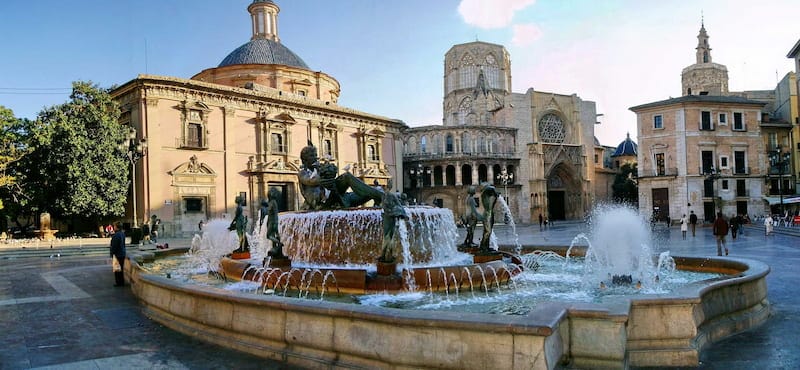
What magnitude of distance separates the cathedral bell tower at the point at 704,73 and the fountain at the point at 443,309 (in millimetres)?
71515

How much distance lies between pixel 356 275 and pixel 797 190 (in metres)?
51.9

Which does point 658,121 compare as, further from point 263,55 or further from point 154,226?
point 154,226

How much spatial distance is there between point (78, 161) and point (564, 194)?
4715cm

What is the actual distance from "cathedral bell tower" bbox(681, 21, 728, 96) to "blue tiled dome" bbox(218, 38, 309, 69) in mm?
55349

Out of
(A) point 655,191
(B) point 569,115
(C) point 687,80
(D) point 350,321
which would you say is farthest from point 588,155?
(D) point 350,321

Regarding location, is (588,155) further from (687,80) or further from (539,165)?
(687,80)

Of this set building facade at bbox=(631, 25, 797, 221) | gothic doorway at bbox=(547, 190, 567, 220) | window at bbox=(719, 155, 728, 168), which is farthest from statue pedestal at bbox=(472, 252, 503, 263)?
gothic doorway at bbox=(547, 190, 567, 220)

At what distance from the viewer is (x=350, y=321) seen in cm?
441

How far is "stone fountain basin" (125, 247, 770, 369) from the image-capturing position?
382 cm

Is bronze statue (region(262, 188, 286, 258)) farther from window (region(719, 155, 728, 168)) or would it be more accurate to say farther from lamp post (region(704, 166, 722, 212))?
window (region(719, 155, 728, 168))

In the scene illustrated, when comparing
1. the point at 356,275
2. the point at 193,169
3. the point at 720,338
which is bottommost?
the point at 720,338

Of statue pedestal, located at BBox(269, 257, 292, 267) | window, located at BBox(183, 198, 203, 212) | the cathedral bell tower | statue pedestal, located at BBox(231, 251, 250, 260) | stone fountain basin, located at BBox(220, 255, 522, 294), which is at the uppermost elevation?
the cathedral bell tower

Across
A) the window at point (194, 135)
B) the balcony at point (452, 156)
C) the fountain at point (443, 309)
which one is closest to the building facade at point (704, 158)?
the balcony at point (452, 156)

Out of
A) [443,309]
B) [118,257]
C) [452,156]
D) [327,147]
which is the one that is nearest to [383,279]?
[443,309]
